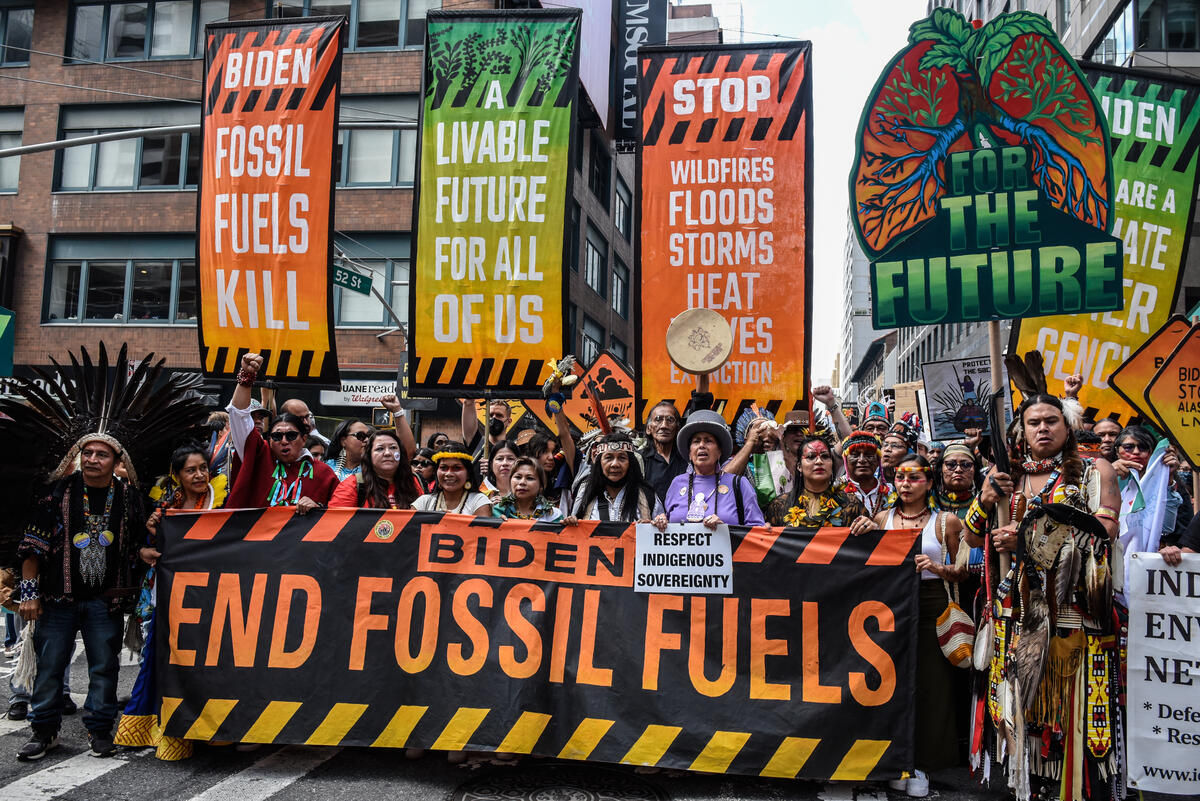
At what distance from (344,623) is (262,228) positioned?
13.5 ft

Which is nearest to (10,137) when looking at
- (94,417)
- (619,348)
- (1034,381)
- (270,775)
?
(619,348)

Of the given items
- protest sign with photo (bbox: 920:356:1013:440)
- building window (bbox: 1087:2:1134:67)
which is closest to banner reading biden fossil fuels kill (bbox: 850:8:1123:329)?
protest sign with photo (bbox: 920:356:1013:440)

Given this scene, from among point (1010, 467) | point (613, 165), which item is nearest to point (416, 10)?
point (613, 165)

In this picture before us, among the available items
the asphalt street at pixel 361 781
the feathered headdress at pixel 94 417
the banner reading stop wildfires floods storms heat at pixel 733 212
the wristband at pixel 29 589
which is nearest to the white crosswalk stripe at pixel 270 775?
the asphalt street at pixel 361 781

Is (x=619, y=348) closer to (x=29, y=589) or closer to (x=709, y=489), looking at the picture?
(x=709, y=489)

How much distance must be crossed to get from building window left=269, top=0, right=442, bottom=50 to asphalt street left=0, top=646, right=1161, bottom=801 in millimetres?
22730

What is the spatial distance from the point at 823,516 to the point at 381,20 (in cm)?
2360

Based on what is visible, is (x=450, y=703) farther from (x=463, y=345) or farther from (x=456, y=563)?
(x=463, y=345)

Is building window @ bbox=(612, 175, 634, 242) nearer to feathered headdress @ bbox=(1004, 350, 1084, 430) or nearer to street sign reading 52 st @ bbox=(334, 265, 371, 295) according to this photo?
street sign reading 52 st @ bbox=(334, 265, 371, 295)

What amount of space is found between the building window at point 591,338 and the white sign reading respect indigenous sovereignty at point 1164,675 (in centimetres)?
2644

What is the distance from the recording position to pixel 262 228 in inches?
310

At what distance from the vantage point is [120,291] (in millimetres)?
25375

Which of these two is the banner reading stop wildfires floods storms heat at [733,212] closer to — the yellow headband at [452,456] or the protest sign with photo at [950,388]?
the protest sign with photo at [950,388]

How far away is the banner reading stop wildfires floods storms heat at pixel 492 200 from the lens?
7.56 m
